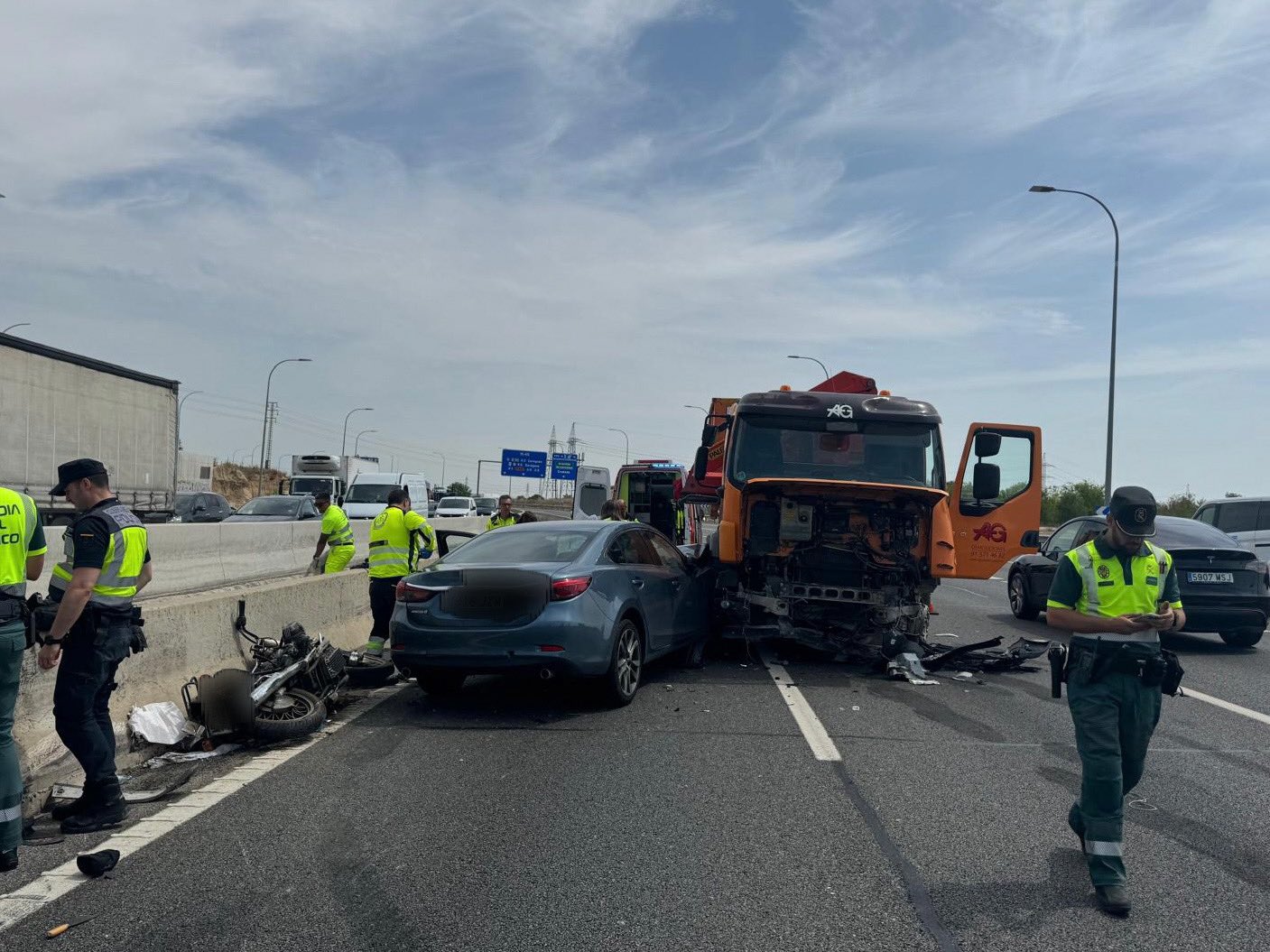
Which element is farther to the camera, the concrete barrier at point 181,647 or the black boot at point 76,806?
the concrete barrier at point 181,647

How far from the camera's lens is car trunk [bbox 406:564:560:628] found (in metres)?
7.73

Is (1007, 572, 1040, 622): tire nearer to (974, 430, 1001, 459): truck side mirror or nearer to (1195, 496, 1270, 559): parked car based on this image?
(1195, 496, 1270, 559): parked car

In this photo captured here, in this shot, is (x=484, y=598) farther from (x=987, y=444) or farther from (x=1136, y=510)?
(x=987, y=444)

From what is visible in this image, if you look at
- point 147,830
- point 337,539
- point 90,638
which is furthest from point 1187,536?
point 90,638

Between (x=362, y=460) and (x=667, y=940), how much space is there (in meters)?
40.6

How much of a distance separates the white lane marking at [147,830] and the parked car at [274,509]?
1982 centimetres

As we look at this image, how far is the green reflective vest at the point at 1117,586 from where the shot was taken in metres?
4.58

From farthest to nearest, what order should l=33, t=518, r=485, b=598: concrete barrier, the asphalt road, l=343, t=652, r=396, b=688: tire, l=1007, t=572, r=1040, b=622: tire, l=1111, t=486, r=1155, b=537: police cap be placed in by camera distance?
l=33, t=518, r=485, b=598: concrete barrier
l=1007, t=572, r=1040, b=622: tire
l=343, t=652, r=396, b=688: tire
l=1111, t=486, r=1155, b=537: police cap
the asphalt road

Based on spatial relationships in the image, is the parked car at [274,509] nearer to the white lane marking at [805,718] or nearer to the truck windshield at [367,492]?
the truck windshield at [367,492]

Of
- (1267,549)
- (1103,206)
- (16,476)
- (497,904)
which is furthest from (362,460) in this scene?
(497,904)

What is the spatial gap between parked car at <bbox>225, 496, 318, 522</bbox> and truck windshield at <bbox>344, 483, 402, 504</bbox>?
19.1ft

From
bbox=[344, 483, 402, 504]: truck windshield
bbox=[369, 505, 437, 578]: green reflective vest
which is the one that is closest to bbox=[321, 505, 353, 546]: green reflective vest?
bbox=[369, 505, 437, 578]: green reflective vest

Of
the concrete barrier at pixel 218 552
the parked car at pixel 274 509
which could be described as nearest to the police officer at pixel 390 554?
the concrete barrier at pixel 218 552

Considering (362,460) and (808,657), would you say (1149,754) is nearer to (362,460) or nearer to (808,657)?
(808,657)
